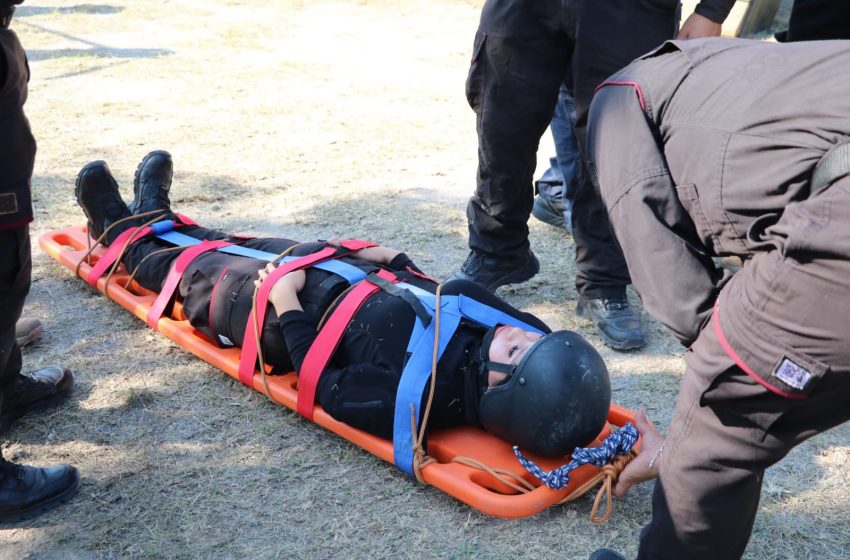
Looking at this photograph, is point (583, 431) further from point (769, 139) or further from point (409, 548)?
point (769, 139)

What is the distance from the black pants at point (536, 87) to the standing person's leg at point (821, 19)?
64cm

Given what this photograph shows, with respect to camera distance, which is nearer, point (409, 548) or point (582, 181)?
point (409, 548)

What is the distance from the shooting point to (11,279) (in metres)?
2.61

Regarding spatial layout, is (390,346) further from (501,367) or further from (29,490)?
(29,490)

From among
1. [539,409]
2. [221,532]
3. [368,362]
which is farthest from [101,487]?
[539,409]

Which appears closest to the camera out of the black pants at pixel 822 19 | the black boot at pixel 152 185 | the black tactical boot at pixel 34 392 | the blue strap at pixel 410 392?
the blue strap at pixel 410 392

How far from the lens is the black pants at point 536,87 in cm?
340

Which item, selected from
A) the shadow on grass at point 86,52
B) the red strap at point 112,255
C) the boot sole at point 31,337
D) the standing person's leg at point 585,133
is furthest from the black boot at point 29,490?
the shadow on grass at point 86,52

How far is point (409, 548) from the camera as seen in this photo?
8.64ft

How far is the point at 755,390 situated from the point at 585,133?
206cm

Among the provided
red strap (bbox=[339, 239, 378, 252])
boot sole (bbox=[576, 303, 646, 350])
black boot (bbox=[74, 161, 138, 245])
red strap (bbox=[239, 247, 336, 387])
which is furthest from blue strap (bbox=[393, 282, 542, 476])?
black boot (bbox=[74, 161, 138, 245])

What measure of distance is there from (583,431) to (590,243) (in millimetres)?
1380

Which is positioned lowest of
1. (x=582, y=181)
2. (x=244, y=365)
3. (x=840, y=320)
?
(x=244, y=365)

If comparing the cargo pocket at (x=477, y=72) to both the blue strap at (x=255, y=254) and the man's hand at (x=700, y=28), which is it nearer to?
the man's hand at (x=700, y=28)
